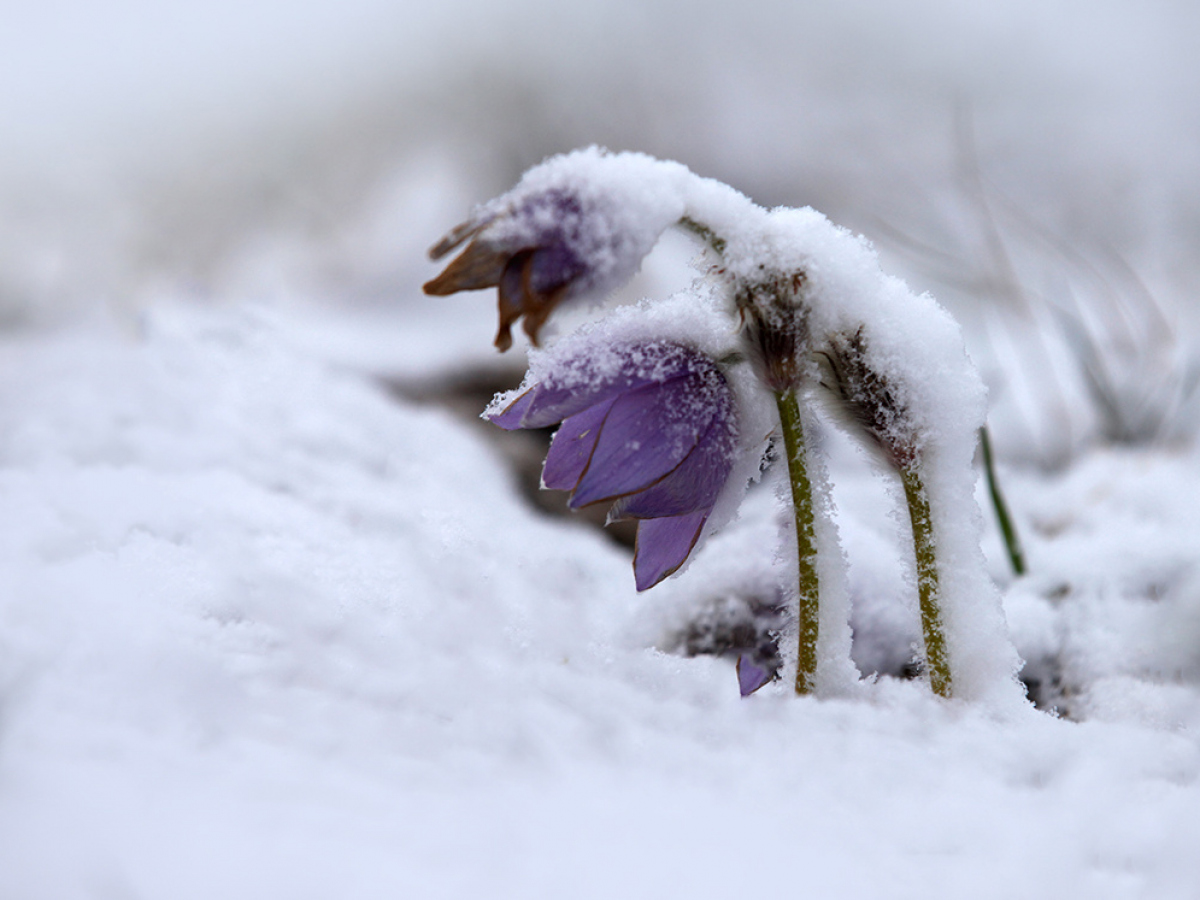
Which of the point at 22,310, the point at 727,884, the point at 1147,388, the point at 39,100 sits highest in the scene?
the point at 39,100

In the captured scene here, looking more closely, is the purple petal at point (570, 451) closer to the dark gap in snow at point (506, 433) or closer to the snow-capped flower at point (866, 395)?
the snow-capped flower at point (866, 395)

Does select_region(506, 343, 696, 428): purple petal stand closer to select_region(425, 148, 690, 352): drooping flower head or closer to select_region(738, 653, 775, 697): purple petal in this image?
select_region(425, 148, 690, 352): drooping flower head

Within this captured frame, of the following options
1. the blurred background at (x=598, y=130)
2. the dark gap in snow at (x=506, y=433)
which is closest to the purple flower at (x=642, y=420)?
the dark gap in snow at (x=506, y=433)

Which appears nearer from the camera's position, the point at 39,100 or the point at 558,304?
the point at 558,304

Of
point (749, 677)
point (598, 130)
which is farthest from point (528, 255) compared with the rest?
point (598, 130)

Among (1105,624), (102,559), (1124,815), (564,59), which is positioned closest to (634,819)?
(1124,815)

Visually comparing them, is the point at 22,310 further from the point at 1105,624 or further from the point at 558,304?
the point at 1105,624

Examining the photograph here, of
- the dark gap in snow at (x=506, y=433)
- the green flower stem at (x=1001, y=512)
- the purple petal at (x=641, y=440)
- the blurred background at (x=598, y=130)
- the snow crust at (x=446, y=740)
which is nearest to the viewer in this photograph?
the snow crust at (x=446, y=740)
